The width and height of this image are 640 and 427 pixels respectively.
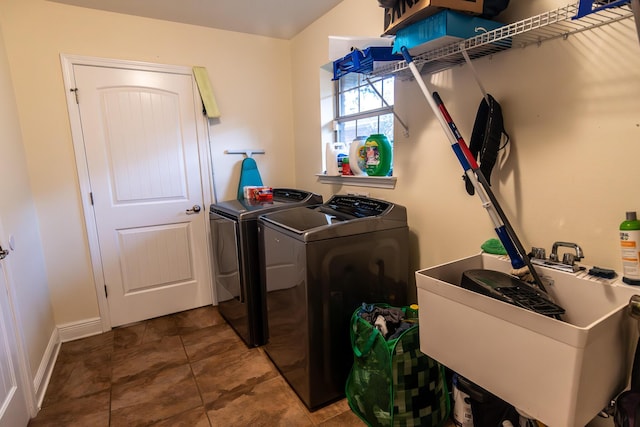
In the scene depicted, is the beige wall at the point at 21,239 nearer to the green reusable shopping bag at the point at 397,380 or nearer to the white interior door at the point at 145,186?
the white interior door at the point at 145,186

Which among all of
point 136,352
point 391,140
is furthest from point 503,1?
point 136,352

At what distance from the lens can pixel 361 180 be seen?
2.24m

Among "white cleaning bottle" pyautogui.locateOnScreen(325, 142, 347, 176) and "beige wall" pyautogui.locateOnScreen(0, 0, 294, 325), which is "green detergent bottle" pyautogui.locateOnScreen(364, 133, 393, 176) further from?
"beige wall" pyautogui.locateOnScreen(0, 0, 294, 325)

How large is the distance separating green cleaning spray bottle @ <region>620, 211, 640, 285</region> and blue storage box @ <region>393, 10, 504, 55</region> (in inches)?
31.7

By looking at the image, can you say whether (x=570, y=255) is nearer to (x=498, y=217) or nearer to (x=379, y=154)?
(x=498, y=217)

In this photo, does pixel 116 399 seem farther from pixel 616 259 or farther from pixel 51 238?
Result: pixel 616 259

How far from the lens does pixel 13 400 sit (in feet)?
4.82

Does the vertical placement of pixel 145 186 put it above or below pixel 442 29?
below

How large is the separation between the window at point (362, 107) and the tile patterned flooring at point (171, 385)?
5.34ft

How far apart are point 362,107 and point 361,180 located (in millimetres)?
558

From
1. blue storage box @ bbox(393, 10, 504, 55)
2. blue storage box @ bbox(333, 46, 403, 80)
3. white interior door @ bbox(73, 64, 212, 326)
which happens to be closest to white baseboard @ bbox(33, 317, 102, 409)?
white interior door @ bbox(73, 64, 212, 326)

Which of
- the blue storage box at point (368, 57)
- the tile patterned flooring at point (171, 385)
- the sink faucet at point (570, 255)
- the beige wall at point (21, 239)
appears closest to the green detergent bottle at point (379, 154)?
the blue storage box at point (368, 57)

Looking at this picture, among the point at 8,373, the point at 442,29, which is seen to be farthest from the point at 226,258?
the point at 442,29

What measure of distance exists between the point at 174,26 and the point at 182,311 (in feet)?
7.36
